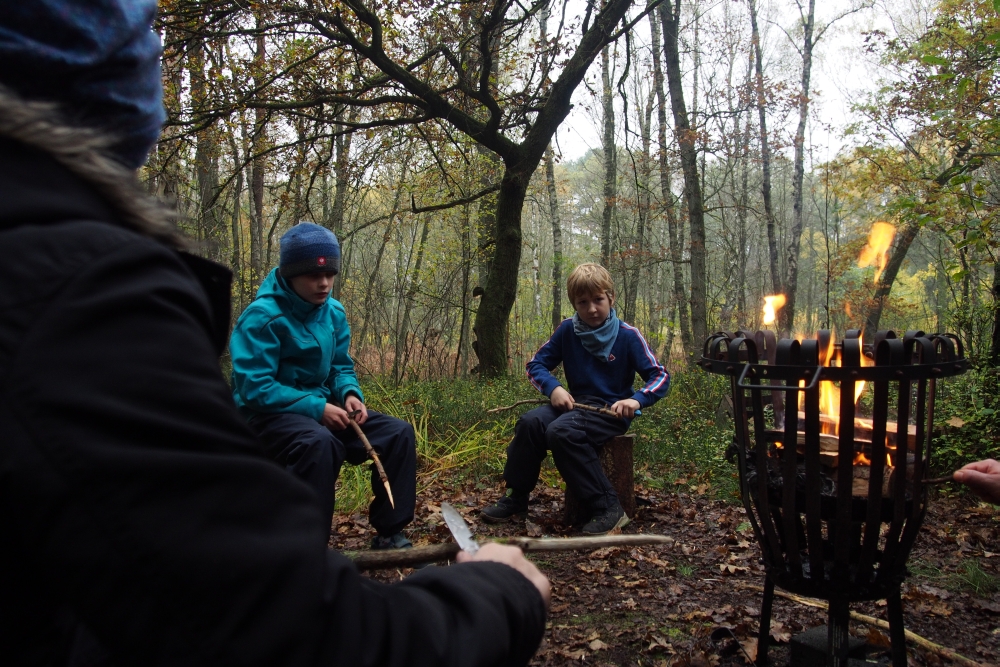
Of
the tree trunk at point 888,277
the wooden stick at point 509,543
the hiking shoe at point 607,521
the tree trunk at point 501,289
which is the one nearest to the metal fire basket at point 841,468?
the wooden stick at point 509,543

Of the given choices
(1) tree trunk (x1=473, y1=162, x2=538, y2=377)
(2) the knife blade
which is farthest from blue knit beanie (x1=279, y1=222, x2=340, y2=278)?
(1) tree trunk (x1=473, y1=162, x2=538, y2=377)

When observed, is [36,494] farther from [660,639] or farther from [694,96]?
[694,96]

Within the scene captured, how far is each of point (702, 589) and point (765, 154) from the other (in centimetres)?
1417

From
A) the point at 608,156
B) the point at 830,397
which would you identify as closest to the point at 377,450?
the point at 830,397

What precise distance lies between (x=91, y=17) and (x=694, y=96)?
2431 centimetres

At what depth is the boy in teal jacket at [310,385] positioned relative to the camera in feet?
11.5

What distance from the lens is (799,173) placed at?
1563 cm

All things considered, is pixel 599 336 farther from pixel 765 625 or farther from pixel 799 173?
pixel 799 173

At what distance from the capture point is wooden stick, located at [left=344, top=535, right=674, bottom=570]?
3.79ft

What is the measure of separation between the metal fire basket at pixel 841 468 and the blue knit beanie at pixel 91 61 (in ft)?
6.33

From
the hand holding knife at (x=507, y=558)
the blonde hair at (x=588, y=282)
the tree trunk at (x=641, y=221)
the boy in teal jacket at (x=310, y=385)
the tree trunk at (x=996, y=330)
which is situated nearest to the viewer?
the hand holding knife at (x=507, y=558)

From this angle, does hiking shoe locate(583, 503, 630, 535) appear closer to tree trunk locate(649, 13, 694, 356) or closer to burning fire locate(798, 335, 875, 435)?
burning fire locate(798, 335, 875, 435)

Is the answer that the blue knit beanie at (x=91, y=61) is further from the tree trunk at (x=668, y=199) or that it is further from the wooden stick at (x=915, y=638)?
the tree trunk at (x=668, y=199)

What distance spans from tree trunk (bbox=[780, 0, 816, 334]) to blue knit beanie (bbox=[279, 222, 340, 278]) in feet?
38.7
